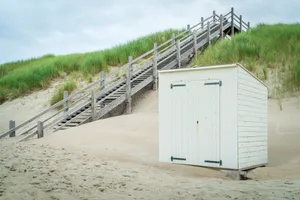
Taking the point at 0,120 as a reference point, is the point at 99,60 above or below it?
above

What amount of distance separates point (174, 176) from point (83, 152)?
3737 mm

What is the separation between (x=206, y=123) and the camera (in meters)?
8.62

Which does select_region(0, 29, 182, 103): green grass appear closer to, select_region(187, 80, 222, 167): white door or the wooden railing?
the wooden railing

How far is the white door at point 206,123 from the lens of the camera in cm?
852

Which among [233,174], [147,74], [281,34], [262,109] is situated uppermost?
[281,34]

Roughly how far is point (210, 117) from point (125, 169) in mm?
2257

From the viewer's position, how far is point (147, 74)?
1961 cm

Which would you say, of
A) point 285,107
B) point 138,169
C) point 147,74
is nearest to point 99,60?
point 147,74

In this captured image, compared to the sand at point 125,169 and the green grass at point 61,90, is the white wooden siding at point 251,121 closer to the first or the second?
the sand at point 125,169

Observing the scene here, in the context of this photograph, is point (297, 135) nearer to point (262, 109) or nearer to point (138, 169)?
point (262, 109)

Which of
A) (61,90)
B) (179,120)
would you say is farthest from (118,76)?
(179,120)

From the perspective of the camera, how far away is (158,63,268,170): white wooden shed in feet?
27.5

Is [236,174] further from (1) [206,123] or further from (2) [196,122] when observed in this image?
(2) [196,122]

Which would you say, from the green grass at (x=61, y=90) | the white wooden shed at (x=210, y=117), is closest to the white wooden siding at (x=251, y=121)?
the white wooden shed at (x=210, y=117)
